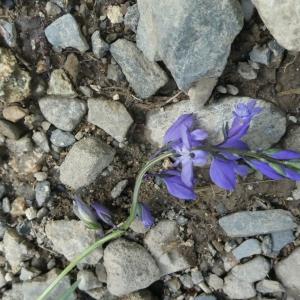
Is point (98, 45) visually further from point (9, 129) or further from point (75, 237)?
point (75, 237)

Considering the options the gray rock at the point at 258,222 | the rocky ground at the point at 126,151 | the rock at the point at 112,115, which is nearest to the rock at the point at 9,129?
the rocky ground at the point at 126,151

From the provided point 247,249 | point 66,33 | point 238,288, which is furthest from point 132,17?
point 238,288

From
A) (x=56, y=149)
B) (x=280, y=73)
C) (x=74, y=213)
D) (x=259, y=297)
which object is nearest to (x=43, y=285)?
(x=74, y=213)

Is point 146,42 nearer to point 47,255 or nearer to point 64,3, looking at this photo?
point 64,3

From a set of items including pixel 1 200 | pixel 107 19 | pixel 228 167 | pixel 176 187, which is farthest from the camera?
pixel 1 200

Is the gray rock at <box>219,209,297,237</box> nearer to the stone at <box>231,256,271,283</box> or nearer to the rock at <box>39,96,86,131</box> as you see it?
the stone at <box>231,256,271,283</box>

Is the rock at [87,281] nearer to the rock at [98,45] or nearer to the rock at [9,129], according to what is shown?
the rock at [9,129]
